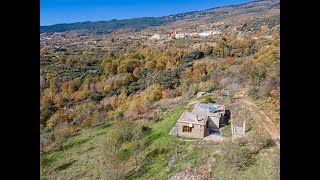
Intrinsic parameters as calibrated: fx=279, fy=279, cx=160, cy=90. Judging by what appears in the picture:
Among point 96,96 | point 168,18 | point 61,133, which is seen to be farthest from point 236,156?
point 61,133

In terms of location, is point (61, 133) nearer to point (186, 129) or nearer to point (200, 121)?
point (186, 129)

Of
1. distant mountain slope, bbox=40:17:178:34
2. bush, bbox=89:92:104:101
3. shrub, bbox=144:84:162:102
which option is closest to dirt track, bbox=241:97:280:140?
shrub, bbox=144:84:162:102

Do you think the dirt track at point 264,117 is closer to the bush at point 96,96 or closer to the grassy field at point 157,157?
the grassy field at point 157,157

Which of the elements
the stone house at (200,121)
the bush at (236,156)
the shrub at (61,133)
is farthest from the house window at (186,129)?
the shrub at (61,133)
